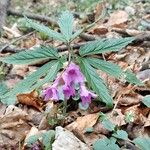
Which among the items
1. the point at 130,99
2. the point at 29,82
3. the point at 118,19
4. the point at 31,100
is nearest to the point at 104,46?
the point at 29,82

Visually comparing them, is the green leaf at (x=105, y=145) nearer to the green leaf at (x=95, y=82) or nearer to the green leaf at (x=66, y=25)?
the green leaf at (x=95, y=82)

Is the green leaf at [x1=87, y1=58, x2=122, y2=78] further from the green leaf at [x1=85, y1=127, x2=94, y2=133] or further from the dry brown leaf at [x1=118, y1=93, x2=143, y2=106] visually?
the dry brown leaf at [x1=118, y1=93, x2=143, y2=106]

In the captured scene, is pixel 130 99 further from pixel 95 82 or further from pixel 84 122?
pixel 95 82

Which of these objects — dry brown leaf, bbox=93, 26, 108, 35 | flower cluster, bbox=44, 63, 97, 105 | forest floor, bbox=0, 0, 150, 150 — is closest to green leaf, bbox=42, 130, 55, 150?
forest floor, bbox=0, 0, 150, 150

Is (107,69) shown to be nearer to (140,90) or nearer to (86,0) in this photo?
(140,90)

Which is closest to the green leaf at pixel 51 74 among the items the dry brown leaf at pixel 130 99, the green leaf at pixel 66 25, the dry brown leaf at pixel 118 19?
the green leaf at pixel 66 25

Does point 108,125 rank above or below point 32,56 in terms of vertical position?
below
